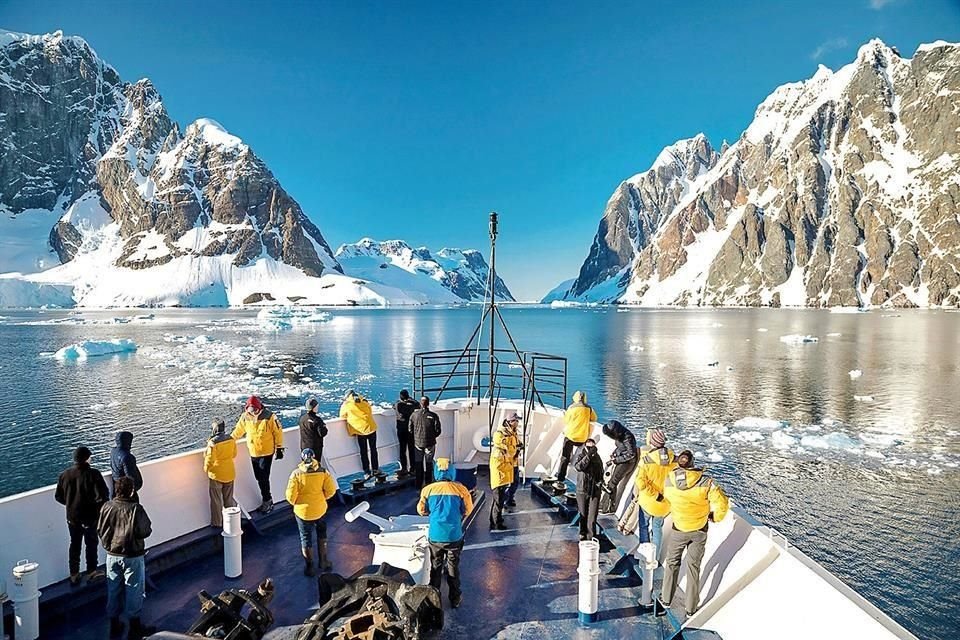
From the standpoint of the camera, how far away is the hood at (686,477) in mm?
5293

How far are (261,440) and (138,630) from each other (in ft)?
9.19

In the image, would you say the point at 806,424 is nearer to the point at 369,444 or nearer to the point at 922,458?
the point at 922,458

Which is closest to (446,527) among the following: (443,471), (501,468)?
(443,471)

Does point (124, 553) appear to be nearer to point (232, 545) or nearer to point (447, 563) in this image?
point (232, 545)

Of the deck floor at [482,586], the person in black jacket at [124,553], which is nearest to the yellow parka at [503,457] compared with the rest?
the deck floor at [482,586]

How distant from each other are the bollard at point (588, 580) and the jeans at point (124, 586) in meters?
4.32

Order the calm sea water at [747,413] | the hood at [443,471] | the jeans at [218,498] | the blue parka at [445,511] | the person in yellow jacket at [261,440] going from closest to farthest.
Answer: the blue parka at [445,511]
the hood at [443,471]
the jeans at [218,498]
the person in yellow jacket at [261,440]
the calm sea water at [747,413]

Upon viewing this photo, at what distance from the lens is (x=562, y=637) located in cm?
509

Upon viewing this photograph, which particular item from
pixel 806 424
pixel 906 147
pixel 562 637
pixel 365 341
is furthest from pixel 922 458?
pixel 906 147

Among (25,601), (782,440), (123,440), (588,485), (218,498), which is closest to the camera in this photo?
(25,601)

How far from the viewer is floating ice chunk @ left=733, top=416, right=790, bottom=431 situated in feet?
84.0

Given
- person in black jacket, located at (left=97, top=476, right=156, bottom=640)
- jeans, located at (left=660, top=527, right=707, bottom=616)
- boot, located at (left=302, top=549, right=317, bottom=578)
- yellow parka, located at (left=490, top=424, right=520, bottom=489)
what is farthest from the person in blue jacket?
person in black jacket, located at (left=97, top=476, right=156, bottom=640)

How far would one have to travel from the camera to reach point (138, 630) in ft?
16.4

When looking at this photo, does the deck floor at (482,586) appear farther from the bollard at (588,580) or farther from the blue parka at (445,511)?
the blue parka at (445,511)
